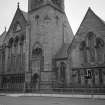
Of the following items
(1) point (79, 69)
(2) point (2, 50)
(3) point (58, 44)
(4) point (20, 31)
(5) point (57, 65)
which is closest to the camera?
(1) point (79, 69)

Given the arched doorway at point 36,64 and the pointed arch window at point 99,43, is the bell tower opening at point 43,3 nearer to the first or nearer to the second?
the arched doorway at point 36,64

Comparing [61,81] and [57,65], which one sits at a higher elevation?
[57,65]

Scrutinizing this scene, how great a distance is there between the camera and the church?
1430 inches

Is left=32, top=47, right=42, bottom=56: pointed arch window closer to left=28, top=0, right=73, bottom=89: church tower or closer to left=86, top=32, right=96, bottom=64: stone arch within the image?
left=28, top=0, right=73, bottom=89: church tower

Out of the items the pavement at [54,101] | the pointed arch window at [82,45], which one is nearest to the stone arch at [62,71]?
the pointed arch window at [82,45]

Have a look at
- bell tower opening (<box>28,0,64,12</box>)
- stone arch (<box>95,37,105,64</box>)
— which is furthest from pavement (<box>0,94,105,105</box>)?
bell tower opening (<box>28,0,64,12</box>)

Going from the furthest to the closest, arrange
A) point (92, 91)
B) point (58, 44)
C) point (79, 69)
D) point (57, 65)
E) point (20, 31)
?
point (20, 31) < point (58, 44) < point (57, 65) < point (79, 69) < point (92, 91)

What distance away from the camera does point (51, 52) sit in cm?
4166

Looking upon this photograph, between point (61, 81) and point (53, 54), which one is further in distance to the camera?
point (53, 54)

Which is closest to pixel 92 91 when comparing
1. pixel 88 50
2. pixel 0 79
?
pixel 88 50

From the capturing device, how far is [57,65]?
134ft

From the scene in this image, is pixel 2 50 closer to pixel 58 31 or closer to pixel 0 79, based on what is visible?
pixel 0 79

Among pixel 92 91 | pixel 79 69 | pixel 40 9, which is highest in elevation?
pixel 40 9

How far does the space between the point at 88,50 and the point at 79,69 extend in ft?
12.7
